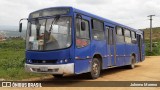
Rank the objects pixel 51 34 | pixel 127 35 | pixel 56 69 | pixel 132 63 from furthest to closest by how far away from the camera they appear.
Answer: pixel 132 63 < pixel 127 35 < pixel 51 34 < pixel 56 69

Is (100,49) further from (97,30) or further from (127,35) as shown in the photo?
(127,35)

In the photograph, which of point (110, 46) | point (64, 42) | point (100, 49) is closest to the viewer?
point (64, 42)

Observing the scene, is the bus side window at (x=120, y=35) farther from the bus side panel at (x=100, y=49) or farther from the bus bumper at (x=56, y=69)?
the bus bumper at (x=56, y=69)

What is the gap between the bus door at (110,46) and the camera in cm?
1546

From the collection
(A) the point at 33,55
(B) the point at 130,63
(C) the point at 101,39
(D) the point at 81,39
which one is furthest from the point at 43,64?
(B) the point at 130,63

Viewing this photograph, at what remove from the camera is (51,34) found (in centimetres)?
1179

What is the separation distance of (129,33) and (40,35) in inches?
359

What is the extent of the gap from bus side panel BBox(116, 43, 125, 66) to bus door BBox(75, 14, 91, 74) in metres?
4.29

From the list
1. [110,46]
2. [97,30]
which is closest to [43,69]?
[97,30]

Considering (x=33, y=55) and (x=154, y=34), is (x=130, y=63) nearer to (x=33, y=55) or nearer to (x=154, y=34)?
(x=33, y=55)

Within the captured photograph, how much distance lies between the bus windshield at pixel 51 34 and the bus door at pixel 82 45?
44 centimetres

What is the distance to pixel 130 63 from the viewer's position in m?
20.0

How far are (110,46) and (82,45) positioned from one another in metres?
3.66

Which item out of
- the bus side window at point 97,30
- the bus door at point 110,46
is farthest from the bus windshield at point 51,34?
the bus door at point 110,46
